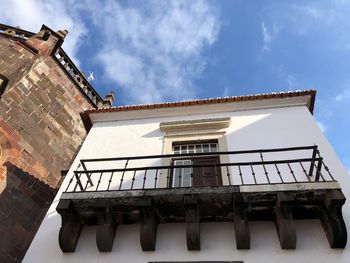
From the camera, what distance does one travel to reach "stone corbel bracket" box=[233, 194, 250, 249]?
515cm

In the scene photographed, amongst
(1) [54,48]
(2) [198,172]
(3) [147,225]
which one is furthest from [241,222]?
(1) [54,48]

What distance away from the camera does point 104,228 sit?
215 inches

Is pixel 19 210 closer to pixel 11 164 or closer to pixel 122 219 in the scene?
pixel 11 164

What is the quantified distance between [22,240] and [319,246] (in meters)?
7.12

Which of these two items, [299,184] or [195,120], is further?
[195,120]

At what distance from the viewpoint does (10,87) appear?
31.3 feet

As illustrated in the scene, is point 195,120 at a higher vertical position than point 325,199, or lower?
higher

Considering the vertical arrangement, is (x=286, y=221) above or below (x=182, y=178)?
below


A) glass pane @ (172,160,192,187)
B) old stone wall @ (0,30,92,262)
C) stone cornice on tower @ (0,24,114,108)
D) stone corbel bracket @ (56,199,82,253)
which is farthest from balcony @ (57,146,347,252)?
stone cornice on tower @ (0,24,114,108)

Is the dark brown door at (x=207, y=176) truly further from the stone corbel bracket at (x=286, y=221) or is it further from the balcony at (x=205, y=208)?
the stone corbel bracket at (x=286, y=221)

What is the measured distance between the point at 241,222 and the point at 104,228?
2.53m

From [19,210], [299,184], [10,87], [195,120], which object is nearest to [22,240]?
[19,210]

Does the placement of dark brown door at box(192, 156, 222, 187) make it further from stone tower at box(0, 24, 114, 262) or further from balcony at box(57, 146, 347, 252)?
stone tower at box(0, 24, 114, 262)

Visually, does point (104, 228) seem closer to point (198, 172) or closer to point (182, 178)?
point (182, 178)
